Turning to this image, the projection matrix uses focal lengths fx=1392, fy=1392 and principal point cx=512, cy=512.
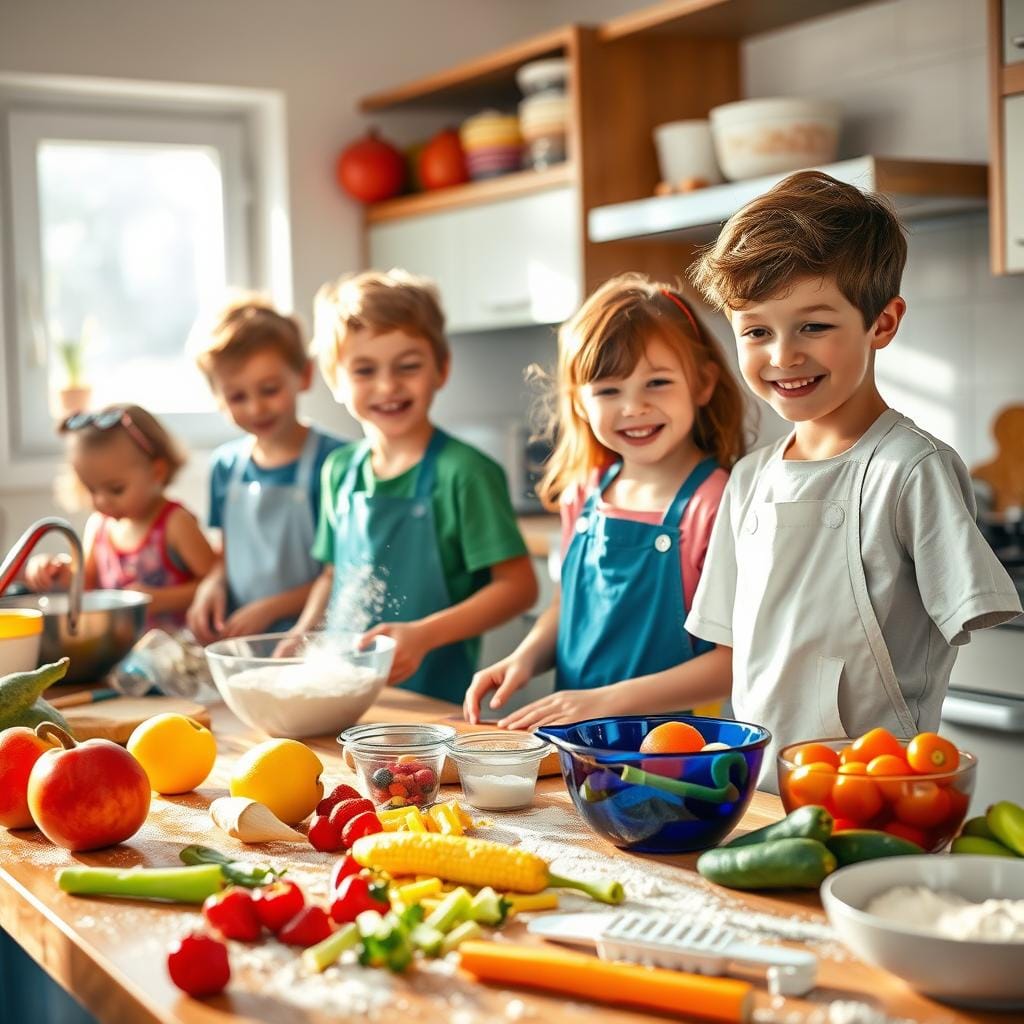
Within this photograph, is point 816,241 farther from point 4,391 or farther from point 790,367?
point 4,391

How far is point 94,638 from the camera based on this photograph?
2006 mm

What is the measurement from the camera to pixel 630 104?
342cm

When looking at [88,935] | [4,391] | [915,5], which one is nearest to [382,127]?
[4,391]

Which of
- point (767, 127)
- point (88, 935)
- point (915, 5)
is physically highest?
point (915, 5)

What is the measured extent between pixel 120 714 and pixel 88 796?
1.73 ft

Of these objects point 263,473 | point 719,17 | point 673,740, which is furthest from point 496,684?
point 719,17

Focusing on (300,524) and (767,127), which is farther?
(767,127)

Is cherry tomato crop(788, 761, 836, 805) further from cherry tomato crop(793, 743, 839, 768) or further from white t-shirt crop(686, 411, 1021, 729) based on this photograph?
white t-shirt crop(686, 411, 1021, 729)

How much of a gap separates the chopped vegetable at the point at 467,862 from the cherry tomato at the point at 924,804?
0.23 meters

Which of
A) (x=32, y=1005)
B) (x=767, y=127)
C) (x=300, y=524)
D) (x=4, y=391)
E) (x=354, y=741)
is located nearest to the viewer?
(x=354, y=741)

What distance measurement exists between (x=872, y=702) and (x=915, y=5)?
2.16 meters

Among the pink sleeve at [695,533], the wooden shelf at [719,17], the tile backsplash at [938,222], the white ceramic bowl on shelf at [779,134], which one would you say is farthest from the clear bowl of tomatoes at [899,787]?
the wooden shelf at [719,17]

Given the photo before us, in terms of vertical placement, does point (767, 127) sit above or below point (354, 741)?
above

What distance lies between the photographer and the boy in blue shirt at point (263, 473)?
255cm
